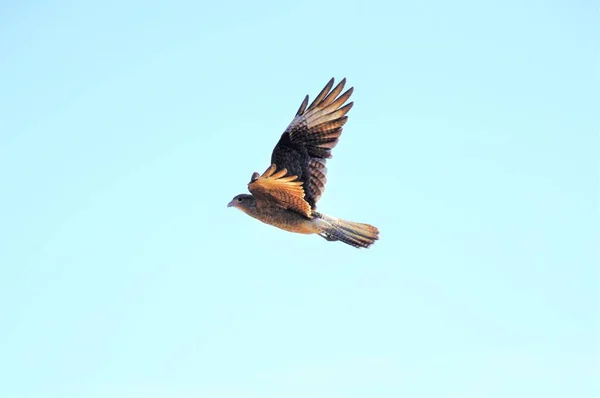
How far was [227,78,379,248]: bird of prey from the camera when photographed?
13.9 metres

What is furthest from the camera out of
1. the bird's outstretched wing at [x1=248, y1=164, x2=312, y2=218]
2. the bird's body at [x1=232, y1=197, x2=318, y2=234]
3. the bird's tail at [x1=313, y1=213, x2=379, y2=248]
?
the bird's body at [x1=232, y1=197, x2=318, y2=234]

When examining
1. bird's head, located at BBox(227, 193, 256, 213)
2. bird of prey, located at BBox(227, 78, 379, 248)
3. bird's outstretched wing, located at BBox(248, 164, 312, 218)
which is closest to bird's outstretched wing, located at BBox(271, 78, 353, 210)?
bird of prey, located at BBox(227, 78, 379, 248)

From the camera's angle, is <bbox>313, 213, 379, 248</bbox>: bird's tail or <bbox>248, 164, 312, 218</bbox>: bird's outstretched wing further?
<bbox>313, 213, 379, 248</bbox>: bird's tail

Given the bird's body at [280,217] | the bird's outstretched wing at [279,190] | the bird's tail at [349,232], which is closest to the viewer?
the bird's outstretched wing at [279,190]

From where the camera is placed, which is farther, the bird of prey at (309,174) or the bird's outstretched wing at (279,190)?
the bird of prey at (309,174)

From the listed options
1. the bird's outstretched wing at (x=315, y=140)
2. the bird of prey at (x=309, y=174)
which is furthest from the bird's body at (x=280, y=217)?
the bird's outstretched wing at (x=315, y=140)

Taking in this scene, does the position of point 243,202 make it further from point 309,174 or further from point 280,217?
point 309,174

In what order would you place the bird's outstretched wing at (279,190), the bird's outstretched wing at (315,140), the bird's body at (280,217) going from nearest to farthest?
1. the bird's outstretched wing at (279,190)
2. the bird's body at (280,217)
3. the bird's outstretched wing at (315,140)

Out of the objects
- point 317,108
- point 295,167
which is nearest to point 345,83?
point 317,108

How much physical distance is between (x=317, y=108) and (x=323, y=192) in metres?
1.37

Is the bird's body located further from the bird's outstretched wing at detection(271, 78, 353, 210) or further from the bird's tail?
the bird's outstretched wing at detection(271, 78, 353, 210)

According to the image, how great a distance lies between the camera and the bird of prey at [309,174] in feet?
45.5

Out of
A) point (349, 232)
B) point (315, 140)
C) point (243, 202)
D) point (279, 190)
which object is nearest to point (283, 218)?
point (243, 202)

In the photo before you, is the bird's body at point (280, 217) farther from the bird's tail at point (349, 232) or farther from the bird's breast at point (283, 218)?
the bird's tail at point (349, 232)
